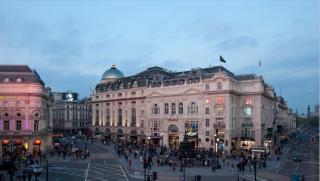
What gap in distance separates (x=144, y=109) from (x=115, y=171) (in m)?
46.9

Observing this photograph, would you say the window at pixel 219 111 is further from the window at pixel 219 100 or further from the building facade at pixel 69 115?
the building facade at pixel 69 115

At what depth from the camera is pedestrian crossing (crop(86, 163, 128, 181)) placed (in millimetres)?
51156

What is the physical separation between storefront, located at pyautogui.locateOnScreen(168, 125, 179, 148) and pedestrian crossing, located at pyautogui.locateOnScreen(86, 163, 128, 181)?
30826 millimetres

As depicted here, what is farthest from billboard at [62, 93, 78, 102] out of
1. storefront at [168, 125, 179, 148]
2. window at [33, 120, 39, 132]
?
window at [33, 120, 39, 132]

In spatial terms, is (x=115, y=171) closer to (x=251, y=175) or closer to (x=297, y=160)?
(x=251, y=175)

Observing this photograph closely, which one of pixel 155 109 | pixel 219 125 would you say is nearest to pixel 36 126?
pixel 155 109

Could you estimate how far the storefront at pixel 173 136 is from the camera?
9388 cm

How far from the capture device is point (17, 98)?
251 ft

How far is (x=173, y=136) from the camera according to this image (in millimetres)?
94938

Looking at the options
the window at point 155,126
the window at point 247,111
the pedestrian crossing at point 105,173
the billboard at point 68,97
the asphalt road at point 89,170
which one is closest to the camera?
the pedestrian crossing at point 105,173

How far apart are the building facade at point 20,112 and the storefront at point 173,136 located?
30.7 metres

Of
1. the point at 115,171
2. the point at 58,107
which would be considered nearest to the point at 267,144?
the point at 115,171

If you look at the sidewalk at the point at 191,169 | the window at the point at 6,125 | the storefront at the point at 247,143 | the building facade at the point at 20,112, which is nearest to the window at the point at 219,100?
the storefront at the point at 247,143

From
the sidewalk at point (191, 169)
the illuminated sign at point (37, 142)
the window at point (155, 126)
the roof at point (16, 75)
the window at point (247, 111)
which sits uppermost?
the roof at point (16, 75)
